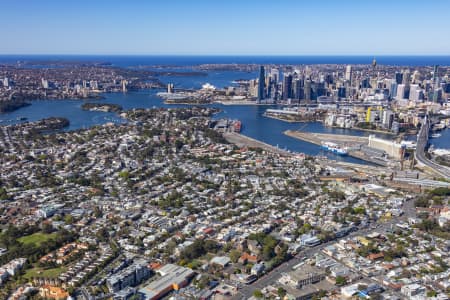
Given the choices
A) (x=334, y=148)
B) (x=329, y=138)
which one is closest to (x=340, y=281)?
(x=334, y=148)

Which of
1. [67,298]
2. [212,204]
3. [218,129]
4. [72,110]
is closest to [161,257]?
[67,298]

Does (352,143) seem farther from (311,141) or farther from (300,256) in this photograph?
(300,256)

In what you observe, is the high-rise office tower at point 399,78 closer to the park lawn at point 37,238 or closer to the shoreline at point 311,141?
the shoreline at point 311,141

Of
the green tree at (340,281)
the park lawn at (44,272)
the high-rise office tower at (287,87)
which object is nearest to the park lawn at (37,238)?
the park lawn at (44,272)

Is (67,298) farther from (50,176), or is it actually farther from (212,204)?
(50,176)

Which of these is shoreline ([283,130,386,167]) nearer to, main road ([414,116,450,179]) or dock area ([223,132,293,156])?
main road ([414,116,450,179])

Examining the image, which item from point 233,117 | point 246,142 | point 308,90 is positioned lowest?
point 246,142

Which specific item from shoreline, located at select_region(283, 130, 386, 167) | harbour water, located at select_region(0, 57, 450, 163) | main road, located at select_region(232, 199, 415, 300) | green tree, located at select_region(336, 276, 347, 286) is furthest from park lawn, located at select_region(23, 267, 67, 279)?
shoreline, located at select_region(283, 130, 386, 167)
